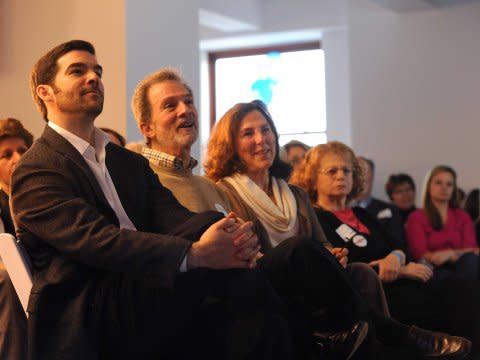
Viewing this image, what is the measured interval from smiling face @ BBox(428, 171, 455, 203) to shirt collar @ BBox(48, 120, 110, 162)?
4.24 m

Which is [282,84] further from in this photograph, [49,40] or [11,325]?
[11,325]

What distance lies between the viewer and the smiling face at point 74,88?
95.5 inches

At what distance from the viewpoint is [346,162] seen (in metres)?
4.10

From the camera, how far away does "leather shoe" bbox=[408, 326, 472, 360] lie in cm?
291

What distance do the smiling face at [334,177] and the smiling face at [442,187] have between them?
2357 mm

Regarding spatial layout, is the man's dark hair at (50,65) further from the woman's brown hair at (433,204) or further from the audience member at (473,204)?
Answer: the audience member at (473,204)

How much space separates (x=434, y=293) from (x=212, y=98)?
290 inches

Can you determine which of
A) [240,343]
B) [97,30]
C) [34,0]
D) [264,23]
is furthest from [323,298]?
[264,23]

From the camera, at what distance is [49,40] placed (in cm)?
540

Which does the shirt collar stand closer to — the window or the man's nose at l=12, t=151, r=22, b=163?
the man's nose at l=12, t=151, r=22, b=163

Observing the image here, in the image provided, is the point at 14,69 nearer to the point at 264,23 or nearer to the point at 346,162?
the point at 346,162

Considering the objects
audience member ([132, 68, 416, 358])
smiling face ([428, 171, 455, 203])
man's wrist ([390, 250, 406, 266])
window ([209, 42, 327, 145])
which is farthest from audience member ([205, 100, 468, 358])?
window ([209, 42, 327, 145])

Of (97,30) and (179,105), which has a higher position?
(97,30)

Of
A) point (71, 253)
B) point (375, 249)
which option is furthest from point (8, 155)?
point (375, 249)
